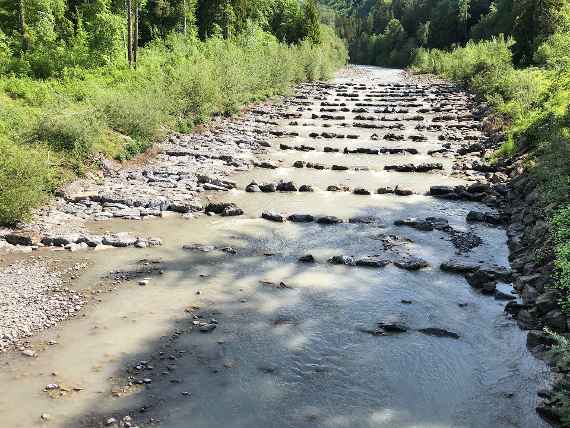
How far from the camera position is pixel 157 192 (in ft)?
55.0

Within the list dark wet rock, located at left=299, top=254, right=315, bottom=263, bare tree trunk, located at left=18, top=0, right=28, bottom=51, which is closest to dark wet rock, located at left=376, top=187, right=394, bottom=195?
dark wet rock, located at left=299, top=254, right=315, bottom=263

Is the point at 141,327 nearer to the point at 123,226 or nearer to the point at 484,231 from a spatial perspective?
the point at 123,226

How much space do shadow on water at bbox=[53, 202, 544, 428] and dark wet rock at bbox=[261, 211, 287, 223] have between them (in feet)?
7.90

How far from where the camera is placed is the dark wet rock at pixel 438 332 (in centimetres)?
931

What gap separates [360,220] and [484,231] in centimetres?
318

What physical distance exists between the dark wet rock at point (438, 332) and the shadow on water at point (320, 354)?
0.12 metres

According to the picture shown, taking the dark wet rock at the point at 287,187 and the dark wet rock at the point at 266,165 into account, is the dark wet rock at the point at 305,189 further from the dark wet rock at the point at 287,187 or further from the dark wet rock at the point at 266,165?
the dark wet rock at the point at 266,165

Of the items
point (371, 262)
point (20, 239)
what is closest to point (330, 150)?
point (371, 262)

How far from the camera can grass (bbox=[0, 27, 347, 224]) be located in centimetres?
1388

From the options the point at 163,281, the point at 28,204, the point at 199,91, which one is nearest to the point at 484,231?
the point at 163,281

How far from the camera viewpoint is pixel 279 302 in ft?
34.0

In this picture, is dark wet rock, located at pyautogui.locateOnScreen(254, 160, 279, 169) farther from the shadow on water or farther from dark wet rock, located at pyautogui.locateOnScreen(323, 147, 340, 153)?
the shadow on water

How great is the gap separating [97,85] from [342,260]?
15557mm

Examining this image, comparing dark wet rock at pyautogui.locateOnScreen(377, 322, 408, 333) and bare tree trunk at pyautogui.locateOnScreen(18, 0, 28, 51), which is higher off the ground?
bare tree trunk at pyautogui.locateOnScreen(18, 0, 28, 51)
